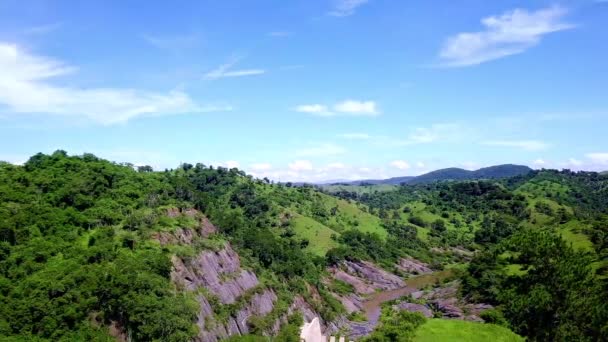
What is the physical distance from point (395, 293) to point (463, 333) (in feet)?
350

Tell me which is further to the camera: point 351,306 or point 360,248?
point 360,248

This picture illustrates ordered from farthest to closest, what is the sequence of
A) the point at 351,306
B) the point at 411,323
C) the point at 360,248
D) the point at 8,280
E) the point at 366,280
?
the point at 360,248, the point at 366,280, the point at 351,306, the point at 8,280, the point at 411,323

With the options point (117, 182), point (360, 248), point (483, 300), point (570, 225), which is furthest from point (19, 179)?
point (570, 225)

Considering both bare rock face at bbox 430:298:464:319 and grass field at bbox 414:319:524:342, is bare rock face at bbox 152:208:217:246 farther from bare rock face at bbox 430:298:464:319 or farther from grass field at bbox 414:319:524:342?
bare rock face at bbox 430:298:464:319

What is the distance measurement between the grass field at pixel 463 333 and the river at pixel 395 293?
6693 centimetres

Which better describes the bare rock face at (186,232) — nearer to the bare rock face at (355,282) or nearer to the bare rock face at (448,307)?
the bare rock face at (448,307)

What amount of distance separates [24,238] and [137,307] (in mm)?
28487

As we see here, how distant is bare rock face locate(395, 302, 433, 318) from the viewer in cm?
12684

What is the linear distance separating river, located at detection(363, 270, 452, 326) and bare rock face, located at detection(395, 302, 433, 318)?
751cm

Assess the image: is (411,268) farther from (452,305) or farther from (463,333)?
(463,333)

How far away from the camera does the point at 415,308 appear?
13150cm

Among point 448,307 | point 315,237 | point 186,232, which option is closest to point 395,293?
point 315,237

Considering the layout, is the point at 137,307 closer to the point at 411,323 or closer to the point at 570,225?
the point at 411,323

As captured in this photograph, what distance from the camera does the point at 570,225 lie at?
156875 mm
